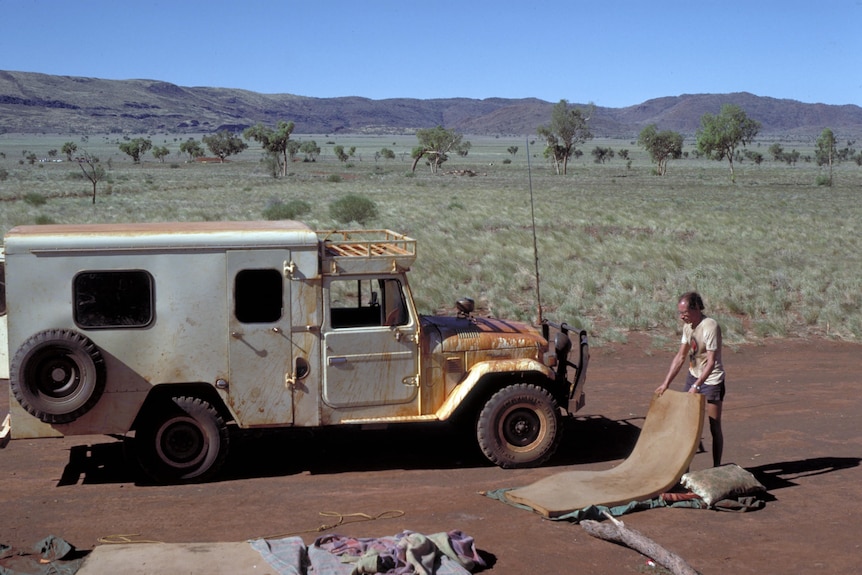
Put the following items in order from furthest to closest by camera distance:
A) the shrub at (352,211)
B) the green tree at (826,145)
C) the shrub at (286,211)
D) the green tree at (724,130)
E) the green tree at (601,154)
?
the green tree at (601,154) < the green tree at (826,145) < the green tree at (724,130) < the shrub at (352,211) < the shrub at (286,211)

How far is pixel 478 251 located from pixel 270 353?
54.6 feet

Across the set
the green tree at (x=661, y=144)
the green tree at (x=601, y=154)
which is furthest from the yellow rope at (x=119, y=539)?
the green tree at (x=601, y=154)

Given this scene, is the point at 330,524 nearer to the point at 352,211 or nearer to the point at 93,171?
the point at 352,211

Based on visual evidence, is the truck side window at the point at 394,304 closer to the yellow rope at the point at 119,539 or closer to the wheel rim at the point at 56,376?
the wheel rim at the point at 56,376

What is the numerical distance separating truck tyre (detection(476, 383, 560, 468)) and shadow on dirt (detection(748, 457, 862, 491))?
197 cm

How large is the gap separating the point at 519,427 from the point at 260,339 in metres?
2.60

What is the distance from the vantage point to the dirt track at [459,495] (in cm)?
713

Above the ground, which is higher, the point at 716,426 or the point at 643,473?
the point at 716,426

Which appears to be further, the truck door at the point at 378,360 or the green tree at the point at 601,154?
the green tree at the point at 601,154

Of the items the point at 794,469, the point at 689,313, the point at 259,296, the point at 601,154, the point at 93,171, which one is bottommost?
the point at 794,469

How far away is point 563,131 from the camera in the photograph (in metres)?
85.0

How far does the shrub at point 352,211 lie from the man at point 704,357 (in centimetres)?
2543

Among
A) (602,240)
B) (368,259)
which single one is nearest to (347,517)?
(368,259)

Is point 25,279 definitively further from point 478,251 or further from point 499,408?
point 478,251
